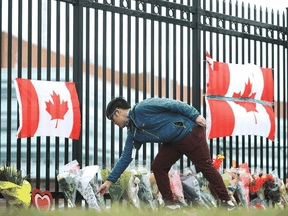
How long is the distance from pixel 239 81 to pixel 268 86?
2.09ft

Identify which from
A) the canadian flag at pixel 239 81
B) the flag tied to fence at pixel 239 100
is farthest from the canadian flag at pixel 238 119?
the canadian flag at pixel 239 81

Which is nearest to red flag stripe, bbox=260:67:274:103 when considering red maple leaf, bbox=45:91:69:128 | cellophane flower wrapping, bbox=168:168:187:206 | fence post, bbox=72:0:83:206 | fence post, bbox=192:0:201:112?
fence post, bbox=192:0:201:112

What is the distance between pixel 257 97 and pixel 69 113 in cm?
284

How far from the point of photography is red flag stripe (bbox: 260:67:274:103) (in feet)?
17.7

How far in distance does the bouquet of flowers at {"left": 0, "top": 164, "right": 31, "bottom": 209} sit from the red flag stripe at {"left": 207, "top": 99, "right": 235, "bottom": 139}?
2462mm

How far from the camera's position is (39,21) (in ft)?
12.8

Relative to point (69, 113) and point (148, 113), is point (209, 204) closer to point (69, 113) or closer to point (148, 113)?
point (148, 113)

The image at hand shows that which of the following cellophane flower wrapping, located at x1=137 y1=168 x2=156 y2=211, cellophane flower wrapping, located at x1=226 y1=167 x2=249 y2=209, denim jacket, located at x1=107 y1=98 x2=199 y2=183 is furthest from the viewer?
cellophane flower wrapping, located at x1=226 y1=167 x2=249 y2=209

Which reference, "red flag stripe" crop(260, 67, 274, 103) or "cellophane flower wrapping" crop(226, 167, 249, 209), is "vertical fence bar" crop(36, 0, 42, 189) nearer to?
"cellophane flower wrapping" crop(226, 167, 249, 209)

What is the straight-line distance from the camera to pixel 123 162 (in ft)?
10.8

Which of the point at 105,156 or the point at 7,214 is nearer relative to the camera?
the point at 7,214

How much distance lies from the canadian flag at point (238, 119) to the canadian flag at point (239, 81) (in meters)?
0.13

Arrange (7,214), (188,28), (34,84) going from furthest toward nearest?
(188,28) → (34,84) → (7,214)

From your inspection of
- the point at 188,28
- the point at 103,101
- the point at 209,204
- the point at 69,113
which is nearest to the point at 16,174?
the point at 69,113
